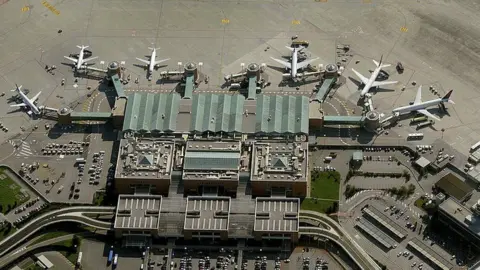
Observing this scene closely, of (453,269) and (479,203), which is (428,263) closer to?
(453,269)

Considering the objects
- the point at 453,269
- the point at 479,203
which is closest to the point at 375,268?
the point at 453,269

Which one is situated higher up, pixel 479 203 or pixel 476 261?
pixel 479 203

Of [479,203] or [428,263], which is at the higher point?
[479,203]

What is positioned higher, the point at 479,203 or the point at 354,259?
the point at 479,203

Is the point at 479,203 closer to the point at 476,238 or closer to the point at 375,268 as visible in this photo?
the point at 476,238

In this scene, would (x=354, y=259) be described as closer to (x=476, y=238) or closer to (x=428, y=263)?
(x=428, y=263)

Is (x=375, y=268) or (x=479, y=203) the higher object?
(x=479, y=203)

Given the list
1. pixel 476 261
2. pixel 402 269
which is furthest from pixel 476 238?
pixel 402 269

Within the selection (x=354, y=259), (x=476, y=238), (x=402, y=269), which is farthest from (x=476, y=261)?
(x=354, y=259)
